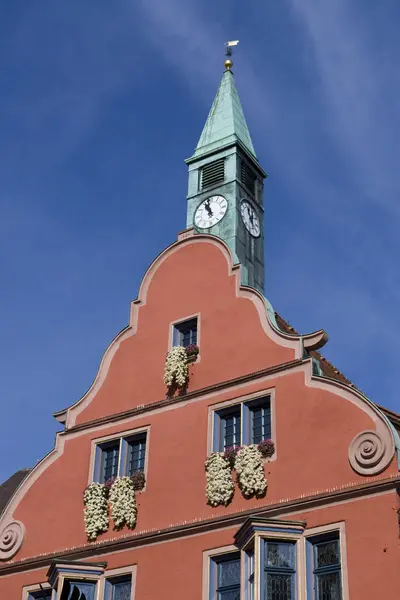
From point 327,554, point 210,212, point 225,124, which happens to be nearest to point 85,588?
point 327,554

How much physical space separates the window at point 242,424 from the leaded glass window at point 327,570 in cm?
290

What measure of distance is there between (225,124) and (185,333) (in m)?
7.80

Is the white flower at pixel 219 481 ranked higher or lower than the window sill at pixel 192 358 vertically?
lower

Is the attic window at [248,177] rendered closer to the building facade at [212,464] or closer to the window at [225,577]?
the building facade at [212,464]

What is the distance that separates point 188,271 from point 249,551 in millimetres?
7962

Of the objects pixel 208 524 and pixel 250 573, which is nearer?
pixel 250 573

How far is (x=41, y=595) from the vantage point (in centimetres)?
2278

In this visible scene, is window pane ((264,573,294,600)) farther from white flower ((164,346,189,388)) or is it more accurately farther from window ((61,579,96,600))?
white flower ((164,346,189,388))

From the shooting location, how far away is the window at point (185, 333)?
23.8 m

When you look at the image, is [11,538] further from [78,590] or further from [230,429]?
[230,429]

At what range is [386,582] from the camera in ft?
57.2

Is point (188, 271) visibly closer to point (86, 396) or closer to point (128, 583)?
point (86, 396)

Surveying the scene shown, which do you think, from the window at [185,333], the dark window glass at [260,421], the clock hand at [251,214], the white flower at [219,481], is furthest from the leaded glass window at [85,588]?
the clock hand at [251,214]

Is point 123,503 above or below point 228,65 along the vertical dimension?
below
